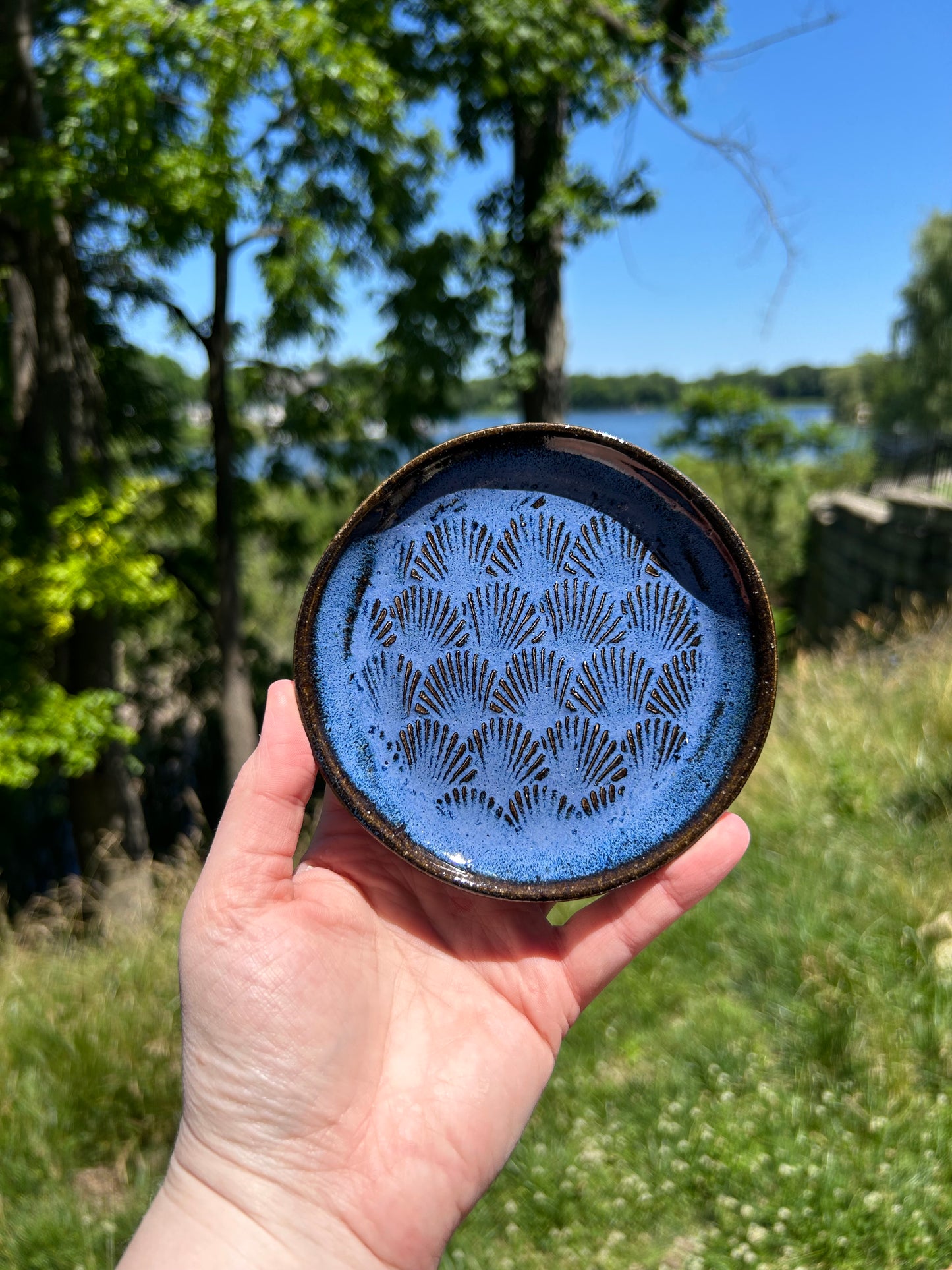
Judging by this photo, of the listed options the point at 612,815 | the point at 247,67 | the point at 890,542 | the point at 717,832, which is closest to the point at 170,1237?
the point at 612,815

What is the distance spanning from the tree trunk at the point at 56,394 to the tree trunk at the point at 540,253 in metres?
4.20

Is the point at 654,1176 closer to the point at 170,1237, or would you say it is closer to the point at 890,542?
the point at 170,1237

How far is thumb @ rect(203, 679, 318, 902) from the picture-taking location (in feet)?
5.44

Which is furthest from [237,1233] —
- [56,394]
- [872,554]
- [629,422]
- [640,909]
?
[629,422]

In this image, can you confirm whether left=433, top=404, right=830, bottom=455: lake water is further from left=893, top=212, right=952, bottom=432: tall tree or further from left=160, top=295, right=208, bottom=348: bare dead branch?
left=893, top=212, right=952, bottom=432: tall tree

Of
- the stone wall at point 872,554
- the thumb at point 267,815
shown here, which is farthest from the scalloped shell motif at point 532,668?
the stone wall at point 872,554

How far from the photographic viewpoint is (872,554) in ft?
46.7

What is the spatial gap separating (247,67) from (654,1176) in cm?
677

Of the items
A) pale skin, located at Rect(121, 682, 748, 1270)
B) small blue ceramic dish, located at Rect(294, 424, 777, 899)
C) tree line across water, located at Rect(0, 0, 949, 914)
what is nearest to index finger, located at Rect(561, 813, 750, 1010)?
pale skin, located at Rect(121, 682, 748, 1270)

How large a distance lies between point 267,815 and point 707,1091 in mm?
2204

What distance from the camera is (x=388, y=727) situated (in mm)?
1745

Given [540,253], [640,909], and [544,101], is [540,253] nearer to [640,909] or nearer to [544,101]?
[544,101]

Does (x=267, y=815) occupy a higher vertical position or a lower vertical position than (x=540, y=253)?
lower

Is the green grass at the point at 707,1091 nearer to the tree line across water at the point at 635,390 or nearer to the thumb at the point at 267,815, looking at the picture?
the thumb at the point at 267,815
